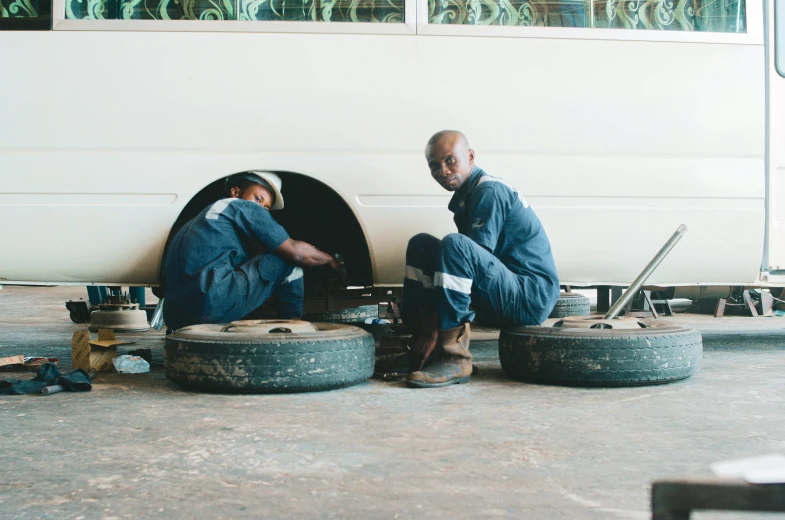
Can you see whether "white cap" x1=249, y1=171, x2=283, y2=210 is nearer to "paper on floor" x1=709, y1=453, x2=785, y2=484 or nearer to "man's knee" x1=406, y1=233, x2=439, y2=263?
"man's knee" x1=406, y1=233, x2=439, y2=263

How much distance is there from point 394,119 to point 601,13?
1048 mm

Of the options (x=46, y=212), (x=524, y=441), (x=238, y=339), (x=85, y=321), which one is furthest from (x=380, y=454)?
(x=85, y=321)

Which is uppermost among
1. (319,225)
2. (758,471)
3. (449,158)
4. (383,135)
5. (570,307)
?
(383,135)

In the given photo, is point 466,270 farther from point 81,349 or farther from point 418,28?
point 81,349

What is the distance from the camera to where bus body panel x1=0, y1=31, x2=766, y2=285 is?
10.0 feet

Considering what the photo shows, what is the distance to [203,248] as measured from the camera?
3.03 meters

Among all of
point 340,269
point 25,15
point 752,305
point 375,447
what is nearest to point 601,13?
point 340,269

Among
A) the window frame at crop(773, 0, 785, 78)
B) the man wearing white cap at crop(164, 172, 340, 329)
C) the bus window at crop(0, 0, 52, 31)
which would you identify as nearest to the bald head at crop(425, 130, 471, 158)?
the man wearing white cap at crop(164, 172, 340, 329)

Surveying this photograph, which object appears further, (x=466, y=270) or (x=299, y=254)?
(x=299, y=254)

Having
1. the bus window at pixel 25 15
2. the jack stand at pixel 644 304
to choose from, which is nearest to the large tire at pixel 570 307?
the jack stand at pixel 644 304

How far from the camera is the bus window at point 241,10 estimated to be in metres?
3.07

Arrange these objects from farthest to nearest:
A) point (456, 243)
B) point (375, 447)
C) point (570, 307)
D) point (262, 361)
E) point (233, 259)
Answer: point (570, 307) < point (233, 259) < point (456, 243) < point (262, 361) < point (375, 447)

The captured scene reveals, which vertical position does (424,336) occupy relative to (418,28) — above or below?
below

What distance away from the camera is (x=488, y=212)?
2.91 m
